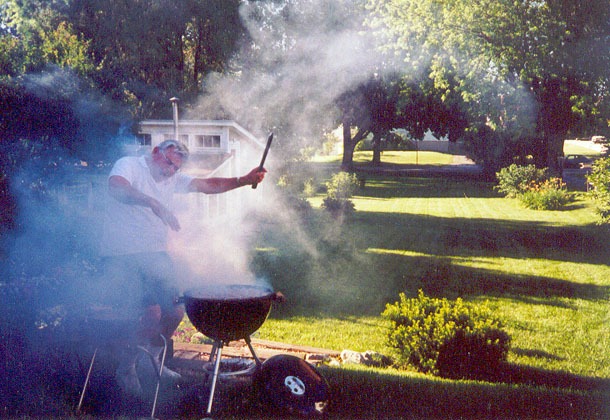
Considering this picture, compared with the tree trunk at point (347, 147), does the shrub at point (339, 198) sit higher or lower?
lower

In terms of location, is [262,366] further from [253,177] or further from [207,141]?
[207,141]

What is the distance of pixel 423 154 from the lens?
59094 millimetres

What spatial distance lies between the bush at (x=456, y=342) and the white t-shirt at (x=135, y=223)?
266 centimetres

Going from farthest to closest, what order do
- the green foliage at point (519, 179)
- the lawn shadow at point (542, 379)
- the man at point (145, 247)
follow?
the green foliage at point (519, 179), the lawn shadow at point (542, 379), the man at point (145, 247)

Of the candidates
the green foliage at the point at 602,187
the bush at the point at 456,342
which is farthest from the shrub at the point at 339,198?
the bush at the point at 456,342

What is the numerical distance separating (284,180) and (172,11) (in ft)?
23.4

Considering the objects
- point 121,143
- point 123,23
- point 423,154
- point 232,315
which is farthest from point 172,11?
point 423,154

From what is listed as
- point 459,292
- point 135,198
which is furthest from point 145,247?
point 459,292

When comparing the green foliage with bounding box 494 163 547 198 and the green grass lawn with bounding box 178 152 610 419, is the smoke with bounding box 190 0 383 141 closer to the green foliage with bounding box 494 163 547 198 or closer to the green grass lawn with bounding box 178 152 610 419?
the green grass lawn with bounding box 178 152 610 419

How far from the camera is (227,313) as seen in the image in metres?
3.92

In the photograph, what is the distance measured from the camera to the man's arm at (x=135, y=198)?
13.7 ft

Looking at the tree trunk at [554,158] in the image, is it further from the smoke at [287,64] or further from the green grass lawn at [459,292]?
the smoke at [287,64]

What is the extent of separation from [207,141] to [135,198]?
11.2 metres

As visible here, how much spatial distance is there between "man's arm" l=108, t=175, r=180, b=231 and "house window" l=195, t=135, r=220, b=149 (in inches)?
428
